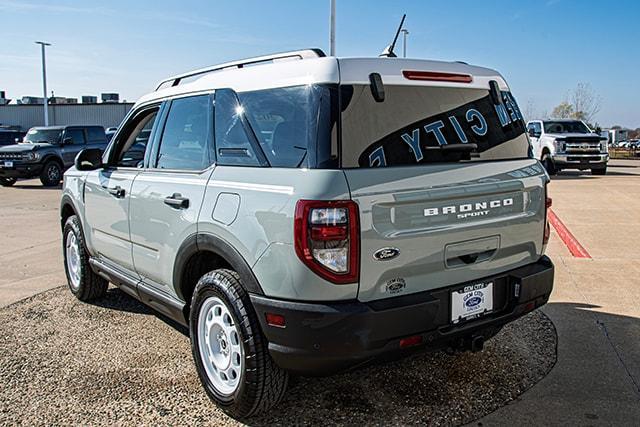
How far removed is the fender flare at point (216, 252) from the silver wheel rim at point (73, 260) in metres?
2.13

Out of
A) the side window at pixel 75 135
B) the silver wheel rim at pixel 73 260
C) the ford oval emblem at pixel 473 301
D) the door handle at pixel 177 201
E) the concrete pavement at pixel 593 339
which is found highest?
the side window at pixel 75 135

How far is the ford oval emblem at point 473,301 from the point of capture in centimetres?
290

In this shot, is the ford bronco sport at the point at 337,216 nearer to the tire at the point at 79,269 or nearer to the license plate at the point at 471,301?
the license plate at the point at 471,301

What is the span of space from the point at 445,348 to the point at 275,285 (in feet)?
3.63

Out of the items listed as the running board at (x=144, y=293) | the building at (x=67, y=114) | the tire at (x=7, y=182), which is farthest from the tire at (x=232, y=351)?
the building at (x=67, y=114)

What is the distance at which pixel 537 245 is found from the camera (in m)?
3.34

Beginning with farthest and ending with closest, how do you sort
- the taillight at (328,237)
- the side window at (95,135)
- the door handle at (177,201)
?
1. the side window at (95,135)
2. the door handle at (177,201)
3. the taillight at (328,237)

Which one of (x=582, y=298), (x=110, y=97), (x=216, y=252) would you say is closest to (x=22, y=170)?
(x=216, y=252)

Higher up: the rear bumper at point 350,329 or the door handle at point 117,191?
the door handle at point 117,191

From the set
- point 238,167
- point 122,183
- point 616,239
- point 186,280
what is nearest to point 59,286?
point 122,183

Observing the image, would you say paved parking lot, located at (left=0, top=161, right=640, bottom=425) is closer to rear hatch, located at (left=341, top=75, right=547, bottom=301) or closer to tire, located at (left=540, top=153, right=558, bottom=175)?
rear hatch, located at (left=341, top=75, right=547, bottom=301)

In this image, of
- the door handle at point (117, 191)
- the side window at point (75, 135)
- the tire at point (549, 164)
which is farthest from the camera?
the tire at point (549, 164)

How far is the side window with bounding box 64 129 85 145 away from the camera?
17.2 meters

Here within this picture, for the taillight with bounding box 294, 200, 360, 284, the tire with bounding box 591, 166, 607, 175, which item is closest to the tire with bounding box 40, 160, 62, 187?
the taillight with bounding box 294, 200, 360, 284
